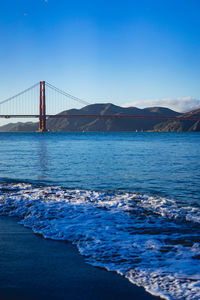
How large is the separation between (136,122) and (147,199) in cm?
12834

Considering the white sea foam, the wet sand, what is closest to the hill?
the white sea foam

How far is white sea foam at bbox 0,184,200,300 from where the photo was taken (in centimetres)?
229

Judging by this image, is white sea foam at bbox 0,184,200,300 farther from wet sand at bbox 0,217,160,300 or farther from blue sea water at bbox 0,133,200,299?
wet sand at bbox 0,217,160,300

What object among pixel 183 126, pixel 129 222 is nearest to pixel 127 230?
pixel 129 222

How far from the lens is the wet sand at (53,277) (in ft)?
6.53

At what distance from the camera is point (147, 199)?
503cm

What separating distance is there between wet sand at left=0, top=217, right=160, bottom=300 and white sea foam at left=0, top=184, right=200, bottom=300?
0.12m

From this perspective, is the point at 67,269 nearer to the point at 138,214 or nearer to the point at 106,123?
the point at 138,214

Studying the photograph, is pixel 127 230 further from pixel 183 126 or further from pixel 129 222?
pixel 183 126

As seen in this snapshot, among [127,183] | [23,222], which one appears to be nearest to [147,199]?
[127,183]

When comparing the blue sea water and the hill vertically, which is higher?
the hill

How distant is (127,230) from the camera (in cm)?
337

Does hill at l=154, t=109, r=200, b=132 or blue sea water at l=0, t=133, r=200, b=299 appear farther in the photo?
hill at l=154, t=109, r=200, b=132

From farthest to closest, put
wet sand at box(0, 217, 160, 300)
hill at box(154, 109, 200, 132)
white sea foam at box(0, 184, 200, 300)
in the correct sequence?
1. hill at box(154, 109, 200, 132)
2. white sea foam at box(0, 184, 200, 300)
3. wet sand at box(0, 217, 160, 300)
